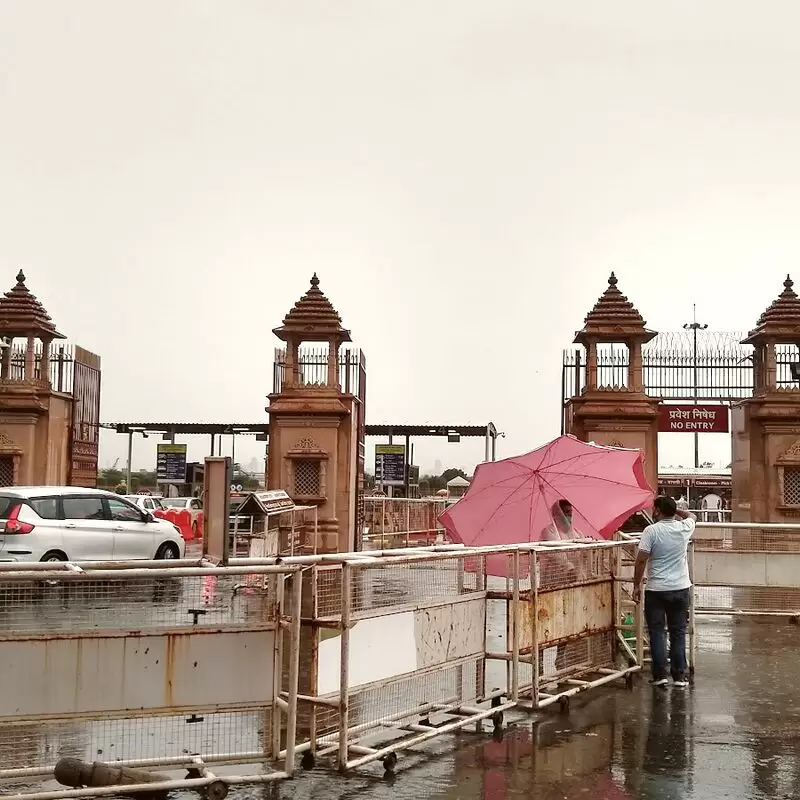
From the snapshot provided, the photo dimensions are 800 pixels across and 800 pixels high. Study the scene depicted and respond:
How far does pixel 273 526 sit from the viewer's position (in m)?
17.6

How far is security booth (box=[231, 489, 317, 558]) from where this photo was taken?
16.0 metres

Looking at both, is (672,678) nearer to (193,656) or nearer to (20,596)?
(193,656)

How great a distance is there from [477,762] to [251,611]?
1791 mm

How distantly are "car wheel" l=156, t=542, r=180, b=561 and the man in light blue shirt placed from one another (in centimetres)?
970

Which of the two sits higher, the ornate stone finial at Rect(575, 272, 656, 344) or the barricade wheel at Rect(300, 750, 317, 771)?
the ornate stone finial at Rect(575, 272, 656, 344)

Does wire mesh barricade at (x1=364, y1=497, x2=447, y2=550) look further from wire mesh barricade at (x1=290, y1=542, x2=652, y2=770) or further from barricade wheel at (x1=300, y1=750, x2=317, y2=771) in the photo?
barricade wheel at (x1=300, y1=750, x2=317, y2=771)

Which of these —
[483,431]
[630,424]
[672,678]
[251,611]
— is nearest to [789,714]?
[672,678]

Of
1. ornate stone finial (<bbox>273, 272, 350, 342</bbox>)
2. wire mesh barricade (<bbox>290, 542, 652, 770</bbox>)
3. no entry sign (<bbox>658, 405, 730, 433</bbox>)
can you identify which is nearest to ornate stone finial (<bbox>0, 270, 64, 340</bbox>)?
ornate stone finial (<bbox>273, 272, 350, 342</bbox>)

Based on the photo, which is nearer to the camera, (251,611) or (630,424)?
(251,611)

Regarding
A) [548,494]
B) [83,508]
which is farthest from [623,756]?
[83,508]

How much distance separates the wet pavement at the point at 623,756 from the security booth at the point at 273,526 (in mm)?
8103

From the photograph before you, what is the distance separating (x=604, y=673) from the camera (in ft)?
30.1

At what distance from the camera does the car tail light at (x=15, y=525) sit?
14273 mm

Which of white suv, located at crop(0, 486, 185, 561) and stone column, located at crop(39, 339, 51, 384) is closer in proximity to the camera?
white suv, located at crop(0, 486, 185, 561)
